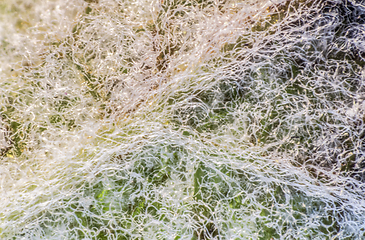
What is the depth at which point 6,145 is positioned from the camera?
0.93 metres

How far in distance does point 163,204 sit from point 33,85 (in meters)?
0.86

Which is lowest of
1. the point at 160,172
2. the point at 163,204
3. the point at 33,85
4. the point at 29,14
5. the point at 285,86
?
the point at 163,204

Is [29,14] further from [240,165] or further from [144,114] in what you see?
[240,165]

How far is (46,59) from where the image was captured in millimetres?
928

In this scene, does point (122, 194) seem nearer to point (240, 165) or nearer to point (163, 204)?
point (163, 204)

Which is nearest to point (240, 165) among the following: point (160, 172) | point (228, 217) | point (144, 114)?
point (228, 217)

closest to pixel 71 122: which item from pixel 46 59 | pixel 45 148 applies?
pixel 45 148

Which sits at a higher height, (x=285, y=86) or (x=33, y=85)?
(x=33, y=85)

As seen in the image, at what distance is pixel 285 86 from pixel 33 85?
3.98ft

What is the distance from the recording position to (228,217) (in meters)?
0.88

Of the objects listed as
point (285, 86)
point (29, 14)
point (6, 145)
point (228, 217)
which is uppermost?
point (29, 14)

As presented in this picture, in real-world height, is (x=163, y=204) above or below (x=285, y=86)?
below

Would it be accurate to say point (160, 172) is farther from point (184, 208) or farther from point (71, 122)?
point (71, 122)

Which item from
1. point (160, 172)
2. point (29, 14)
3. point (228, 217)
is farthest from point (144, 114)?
point (29, 14)
